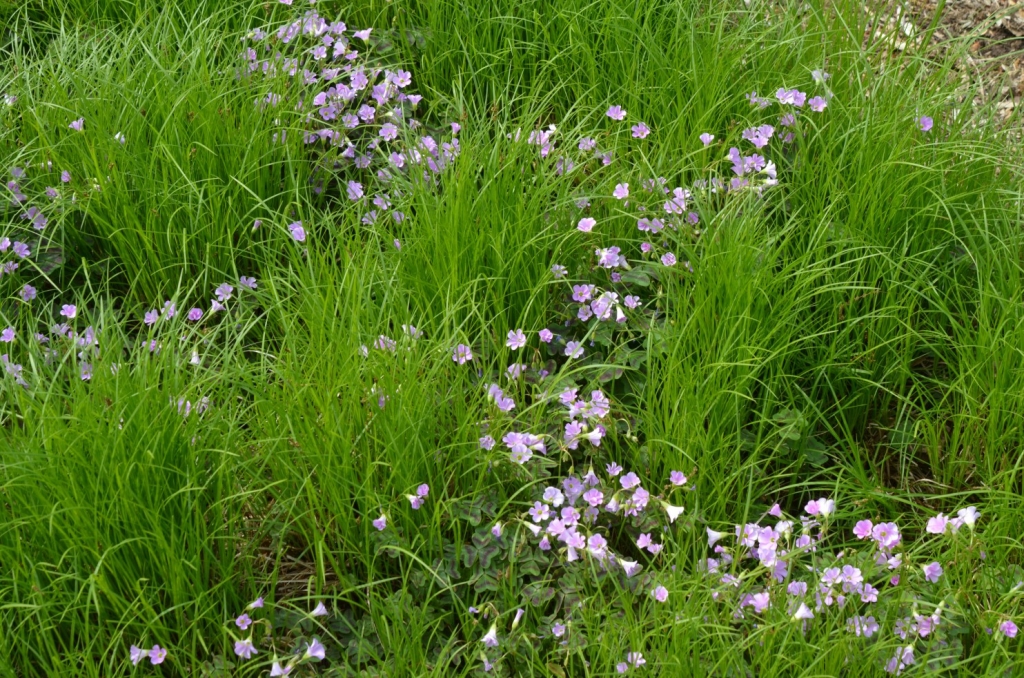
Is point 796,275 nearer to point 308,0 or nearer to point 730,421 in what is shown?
point 730,421

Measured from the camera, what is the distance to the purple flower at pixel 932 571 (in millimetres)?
2176

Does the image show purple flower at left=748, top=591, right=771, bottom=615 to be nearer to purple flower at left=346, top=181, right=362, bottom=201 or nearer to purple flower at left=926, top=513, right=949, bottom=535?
purple flower at left=926, top=513, right=949, bottom=535

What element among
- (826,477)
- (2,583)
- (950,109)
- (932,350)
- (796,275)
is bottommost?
(2,583)

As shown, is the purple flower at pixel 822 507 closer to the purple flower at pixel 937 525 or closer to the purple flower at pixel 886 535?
the purple flower at pixel 886 535

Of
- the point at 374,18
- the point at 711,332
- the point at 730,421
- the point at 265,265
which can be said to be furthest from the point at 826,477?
the point at 374,18

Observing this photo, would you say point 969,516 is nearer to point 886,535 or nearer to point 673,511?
point 886,535

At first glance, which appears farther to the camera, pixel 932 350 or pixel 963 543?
pixel 932 350

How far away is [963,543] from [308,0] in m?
2.68

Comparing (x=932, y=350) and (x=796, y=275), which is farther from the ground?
(x=796, y=275)

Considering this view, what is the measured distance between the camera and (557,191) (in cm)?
299

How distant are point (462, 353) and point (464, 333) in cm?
10

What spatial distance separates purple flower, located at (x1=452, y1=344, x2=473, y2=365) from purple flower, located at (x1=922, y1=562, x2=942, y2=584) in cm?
110

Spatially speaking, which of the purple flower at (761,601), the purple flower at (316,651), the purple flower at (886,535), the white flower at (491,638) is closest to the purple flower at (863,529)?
the purple flower at (886,535)

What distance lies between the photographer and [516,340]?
2.64 metres
